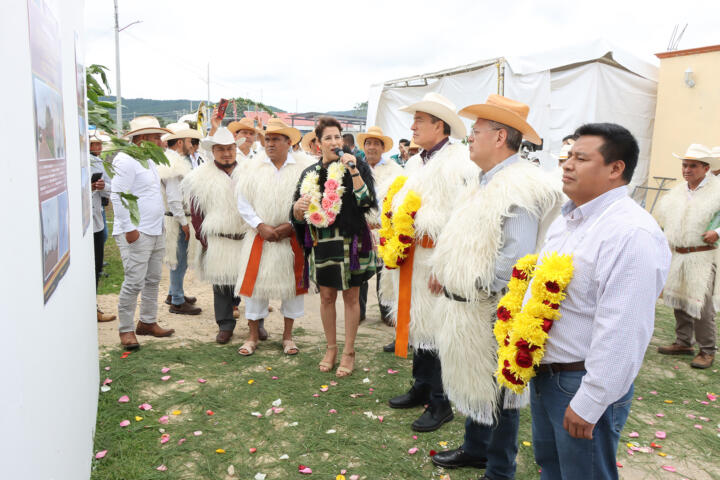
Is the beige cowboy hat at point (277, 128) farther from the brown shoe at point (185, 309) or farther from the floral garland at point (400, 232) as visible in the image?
the brown shoe at point (185, 309)

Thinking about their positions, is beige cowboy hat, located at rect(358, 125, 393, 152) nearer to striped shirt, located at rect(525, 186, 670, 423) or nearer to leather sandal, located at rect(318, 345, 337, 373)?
leather sandal, located at rect(318, 345, 337, 373)

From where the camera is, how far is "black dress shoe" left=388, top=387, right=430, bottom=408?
3779 mm

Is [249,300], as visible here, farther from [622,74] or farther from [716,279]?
[622,74]

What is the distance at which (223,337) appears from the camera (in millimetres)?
5109

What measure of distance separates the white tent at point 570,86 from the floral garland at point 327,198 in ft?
16.5

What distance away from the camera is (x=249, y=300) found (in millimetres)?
4848

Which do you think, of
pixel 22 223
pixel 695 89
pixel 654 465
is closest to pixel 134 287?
pixel 22 223

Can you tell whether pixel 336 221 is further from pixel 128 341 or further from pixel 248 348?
pixel 128 341

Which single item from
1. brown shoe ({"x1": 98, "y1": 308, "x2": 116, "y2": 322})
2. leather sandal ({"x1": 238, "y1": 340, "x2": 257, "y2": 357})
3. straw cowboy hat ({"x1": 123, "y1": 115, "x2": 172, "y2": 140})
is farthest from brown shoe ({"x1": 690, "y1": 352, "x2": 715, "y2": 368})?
brown shoe ({"x1": 98, "y1": 308, "x2": 116, "y2": 322})

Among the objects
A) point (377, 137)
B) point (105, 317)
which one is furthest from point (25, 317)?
point (377, 137)

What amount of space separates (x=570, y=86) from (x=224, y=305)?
23.9ft

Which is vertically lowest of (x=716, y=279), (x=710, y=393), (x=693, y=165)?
(x=710, y=393)

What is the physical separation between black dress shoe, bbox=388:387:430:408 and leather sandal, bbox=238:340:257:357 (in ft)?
5.43

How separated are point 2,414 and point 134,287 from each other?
3.89 m
